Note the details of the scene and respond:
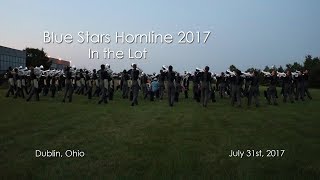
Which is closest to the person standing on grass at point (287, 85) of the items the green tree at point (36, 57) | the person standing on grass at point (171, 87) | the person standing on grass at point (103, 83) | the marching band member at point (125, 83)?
the person standing on grass at point (171, 87)

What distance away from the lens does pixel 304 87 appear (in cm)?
3634

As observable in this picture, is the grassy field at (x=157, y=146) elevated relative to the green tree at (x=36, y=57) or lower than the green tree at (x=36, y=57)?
lower

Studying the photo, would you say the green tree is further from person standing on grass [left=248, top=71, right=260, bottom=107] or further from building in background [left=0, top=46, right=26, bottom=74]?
person standing on grass [left=248, top=71, right=260, bottom=107]

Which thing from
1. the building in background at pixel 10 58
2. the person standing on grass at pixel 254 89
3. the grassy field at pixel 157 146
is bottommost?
the grassy field at pixel 157 146

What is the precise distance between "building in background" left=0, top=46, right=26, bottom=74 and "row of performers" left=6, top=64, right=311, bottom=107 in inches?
2488

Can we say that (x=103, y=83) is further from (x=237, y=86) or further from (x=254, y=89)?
(x=254, y=89)

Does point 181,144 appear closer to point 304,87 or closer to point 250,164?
point 250,164

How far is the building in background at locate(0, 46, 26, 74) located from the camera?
102375 millimetres

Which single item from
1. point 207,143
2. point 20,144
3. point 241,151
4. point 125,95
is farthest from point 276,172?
point 125,95

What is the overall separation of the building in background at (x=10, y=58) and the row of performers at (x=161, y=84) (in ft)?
207

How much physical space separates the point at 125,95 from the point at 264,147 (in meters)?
24.6

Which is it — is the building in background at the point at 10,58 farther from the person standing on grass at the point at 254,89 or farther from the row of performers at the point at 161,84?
the person standing on grass at the point at 254,89

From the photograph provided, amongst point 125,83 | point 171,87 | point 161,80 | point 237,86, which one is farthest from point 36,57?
point 237,86

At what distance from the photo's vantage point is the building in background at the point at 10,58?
10238 cm
